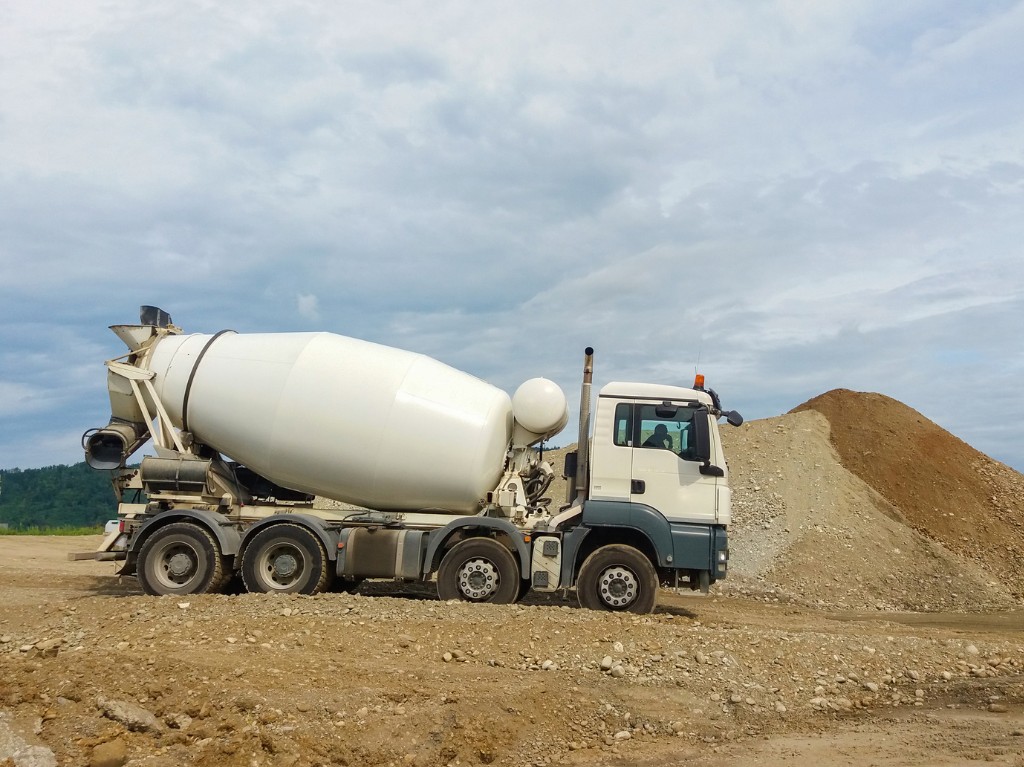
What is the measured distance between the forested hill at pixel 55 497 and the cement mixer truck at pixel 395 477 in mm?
46292

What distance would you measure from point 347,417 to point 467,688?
5500mm

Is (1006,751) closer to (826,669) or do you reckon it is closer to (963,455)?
(826,669)

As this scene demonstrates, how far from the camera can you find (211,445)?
509 inches

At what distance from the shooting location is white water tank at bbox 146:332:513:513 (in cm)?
1192

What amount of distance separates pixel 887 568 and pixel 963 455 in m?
8.57

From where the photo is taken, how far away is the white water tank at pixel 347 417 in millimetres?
11922

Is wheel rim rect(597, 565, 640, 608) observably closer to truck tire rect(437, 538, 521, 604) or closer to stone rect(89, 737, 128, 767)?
truck tire rect(437, 538, 521, 604)

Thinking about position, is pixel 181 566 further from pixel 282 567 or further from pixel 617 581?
pixel 617 581

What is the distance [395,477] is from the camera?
12.0 m

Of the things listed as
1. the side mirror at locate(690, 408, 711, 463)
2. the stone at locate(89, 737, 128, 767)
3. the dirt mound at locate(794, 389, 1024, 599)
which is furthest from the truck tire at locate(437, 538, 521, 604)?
the dirt mound at locate(794, 389, 1024, 599)

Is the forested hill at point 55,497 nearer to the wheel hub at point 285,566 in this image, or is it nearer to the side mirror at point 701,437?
the wheel hub at point 285,566

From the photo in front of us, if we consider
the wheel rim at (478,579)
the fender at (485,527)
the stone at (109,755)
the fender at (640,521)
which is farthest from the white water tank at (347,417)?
the stone at (109,755)

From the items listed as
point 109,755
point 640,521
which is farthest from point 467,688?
point 640,521

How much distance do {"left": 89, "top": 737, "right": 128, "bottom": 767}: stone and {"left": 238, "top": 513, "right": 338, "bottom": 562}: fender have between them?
5.97m
